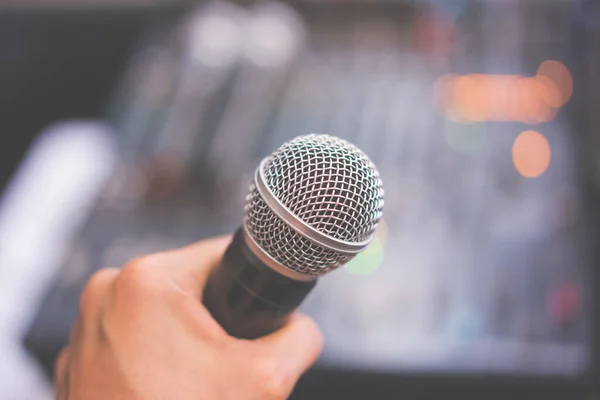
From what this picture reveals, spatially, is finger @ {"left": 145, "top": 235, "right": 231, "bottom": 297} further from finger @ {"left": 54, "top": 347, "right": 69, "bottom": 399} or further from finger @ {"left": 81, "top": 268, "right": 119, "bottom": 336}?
finger @ {"left": 54, "top": 347, "right": 69, "bottom": 399}

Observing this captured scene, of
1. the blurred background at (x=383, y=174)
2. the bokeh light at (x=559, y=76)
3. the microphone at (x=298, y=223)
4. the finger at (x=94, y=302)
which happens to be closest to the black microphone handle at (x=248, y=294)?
the microphone at (x=298, y=223)

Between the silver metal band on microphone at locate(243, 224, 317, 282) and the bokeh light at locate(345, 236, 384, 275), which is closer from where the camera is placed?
the silver metal band on microphone at locate(243, 224, 317, 282)

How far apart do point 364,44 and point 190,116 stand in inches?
24.4

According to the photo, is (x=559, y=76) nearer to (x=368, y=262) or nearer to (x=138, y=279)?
(x=368, y=262)

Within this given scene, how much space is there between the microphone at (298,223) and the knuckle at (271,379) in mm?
43

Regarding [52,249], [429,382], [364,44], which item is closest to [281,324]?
[429,382]

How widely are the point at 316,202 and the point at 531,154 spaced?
3.88ft

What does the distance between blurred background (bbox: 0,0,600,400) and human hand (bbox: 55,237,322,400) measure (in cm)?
67

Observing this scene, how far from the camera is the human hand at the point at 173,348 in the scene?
0.49 metres

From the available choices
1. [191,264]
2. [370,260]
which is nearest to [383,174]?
[370,260]

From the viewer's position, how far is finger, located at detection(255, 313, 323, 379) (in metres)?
0.52

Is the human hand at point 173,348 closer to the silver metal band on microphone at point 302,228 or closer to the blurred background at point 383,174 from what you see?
the silver metal band on microphone at point 302,228

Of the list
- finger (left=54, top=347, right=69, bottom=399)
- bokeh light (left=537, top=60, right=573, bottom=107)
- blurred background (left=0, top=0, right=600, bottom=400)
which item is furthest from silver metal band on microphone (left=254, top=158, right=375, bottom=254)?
bokeh light (left=537, top=60, right=573, bottom=107)

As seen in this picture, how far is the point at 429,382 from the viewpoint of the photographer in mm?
1159
